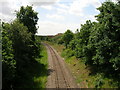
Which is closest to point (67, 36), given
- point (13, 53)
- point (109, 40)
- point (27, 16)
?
point (27, 16)

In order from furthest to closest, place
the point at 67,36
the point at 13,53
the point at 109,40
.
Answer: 1. the point at 67,36
2. the point at 13,53
3. the point at 109,40

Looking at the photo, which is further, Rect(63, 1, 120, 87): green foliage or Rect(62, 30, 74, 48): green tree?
Rect(62, 30, 74, 48): green tree

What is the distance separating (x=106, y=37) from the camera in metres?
18.5

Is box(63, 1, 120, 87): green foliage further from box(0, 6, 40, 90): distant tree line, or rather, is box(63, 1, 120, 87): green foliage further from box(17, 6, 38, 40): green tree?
box(17, 6, 38, 40): green tree

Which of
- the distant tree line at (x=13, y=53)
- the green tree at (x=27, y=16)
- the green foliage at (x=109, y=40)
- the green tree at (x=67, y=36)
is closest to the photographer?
the distant tree line at (x=13, y=53)

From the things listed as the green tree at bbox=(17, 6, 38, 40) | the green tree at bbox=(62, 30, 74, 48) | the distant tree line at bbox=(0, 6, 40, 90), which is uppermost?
the green tree at bbox=(17, 6, 38, 40)

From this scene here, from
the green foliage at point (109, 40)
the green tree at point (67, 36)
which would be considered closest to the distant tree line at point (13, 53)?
the green foliage at point (109, 40)

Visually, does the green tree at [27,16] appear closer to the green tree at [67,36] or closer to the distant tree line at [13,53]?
the distant tree line at [13,53]

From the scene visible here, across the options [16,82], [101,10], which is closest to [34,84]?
[16,82]

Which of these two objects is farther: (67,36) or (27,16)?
(67,36)

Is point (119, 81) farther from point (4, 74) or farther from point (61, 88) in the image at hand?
point (4, 74)

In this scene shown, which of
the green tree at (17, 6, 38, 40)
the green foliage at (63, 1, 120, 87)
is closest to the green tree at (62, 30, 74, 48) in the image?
the green tree at (17, 6, 38, 40)

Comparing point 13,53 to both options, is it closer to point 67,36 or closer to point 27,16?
point 27,16

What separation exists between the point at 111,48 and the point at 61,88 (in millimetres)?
7676
